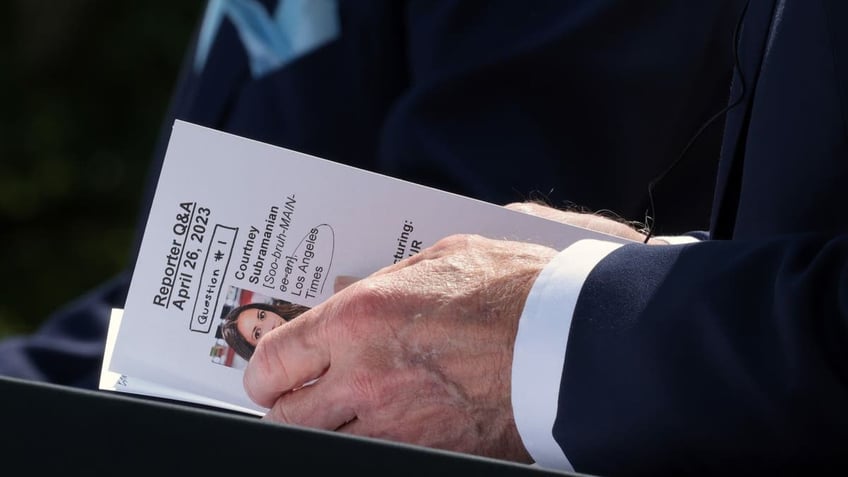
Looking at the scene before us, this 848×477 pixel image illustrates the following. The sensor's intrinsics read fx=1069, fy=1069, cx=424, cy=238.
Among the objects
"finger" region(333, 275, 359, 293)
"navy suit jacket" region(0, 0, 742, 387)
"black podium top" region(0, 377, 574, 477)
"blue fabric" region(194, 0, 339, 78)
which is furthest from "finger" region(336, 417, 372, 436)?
"blue fabric" region(194, 0, 339, 78)

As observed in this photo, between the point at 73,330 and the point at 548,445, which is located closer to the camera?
the point at 548,445

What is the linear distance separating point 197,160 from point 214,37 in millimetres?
1054

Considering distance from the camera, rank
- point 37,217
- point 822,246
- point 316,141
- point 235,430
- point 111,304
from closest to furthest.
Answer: point 235,430
point 822,246
point 316,141
point 111,304
point 37,217

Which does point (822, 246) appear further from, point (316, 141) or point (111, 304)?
point (111, 304)

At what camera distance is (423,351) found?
2.49 ft

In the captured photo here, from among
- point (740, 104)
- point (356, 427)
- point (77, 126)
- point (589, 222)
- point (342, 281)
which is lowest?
point (356, 427)

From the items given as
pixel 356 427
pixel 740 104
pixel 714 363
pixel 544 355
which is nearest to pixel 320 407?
pixel 356 427

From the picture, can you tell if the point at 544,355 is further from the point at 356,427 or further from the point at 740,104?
the point at 740,104

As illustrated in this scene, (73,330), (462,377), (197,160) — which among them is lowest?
(73,330)

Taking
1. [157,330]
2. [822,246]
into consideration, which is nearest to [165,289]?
[157,330]

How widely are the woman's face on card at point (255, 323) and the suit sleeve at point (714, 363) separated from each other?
0.25 metres

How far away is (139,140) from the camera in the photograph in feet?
13.5

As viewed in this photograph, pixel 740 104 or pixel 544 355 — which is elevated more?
pixel 740 104

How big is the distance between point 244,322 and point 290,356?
2.6 inches
